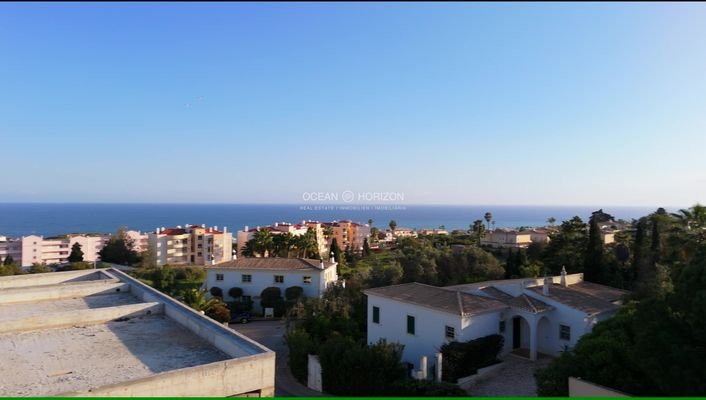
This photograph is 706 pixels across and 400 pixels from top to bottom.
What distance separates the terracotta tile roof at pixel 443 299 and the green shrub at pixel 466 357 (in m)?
1.11

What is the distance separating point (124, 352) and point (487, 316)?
44.6 ft

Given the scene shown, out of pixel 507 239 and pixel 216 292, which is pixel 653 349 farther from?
pixel 507 239

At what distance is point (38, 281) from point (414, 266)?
20.7 m

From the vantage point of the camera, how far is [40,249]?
77312mm

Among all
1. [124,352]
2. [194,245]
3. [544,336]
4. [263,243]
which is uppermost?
[124,352]

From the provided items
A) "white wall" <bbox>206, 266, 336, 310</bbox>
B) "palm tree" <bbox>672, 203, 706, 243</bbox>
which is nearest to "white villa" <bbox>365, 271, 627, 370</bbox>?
"palm tree" <bbox>672, 203, 706, 243</bbox>

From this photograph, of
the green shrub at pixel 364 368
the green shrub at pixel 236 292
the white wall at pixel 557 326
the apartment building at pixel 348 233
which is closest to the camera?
the green shrub at pixel 364 368

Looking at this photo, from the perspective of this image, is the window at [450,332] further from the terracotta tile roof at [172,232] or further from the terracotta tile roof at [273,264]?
the terracotta tile roof at [172,232]

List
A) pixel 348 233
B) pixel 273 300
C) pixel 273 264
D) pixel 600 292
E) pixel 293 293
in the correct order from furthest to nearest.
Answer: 1. pixel 348 233
2. pixel 273 264
3. pixel 293 293
4. pixel 273 300
5. pixel 600 292

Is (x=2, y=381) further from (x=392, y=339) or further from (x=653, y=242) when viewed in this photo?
(x=653, y=242)

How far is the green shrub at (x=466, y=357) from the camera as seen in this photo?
16984mm

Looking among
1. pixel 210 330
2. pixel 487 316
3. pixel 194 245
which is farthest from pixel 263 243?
pixel 210 330

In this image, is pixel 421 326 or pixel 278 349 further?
pixel 278 349

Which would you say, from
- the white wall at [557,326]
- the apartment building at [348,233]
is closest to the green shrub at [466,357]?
the white wall at [557,326]
